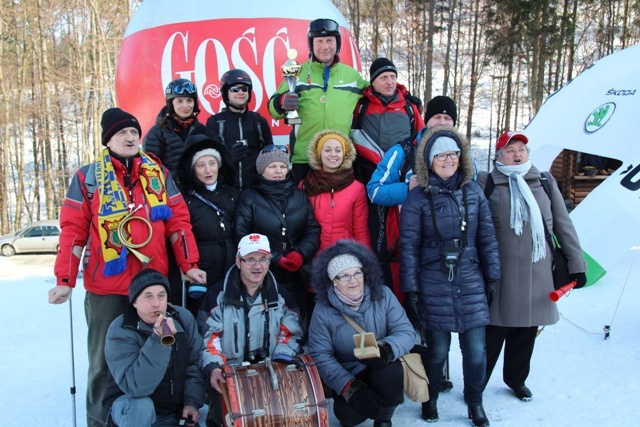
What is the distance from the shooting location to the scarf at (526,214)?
3682 millimetres

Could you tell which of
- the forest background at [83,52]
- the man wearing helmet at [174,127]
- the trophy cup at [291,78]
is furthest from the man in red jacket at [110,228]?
the forest background at [83,52]

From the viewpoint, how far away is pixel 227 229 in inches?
150

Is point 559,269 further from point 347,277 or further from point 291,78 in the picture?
point 291,78

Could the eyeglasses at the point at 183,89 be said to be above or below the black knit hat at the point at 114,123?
above

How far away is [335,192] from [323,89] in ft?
3.12

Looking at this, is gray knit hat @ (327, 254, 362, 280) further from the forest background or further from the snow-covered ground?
the forest background

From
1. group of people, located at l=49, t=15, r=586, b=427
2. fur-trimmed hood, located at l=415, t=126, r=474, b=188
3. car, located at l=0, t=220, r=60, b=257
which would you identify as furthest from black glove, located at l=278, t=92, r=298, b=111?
car, located at l=0, t=220, r=60, b=257

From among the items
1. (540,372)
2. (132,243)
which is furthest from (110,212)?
(540,372)

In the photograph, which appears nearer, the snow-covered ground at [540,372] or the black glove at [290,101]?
the snow-covered ground at [540,372]

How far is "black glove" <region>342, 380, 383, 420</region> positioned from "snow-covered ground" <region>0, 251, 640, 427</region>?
44 cm

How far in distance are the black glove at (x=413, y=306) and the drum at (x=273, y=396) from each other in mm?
803

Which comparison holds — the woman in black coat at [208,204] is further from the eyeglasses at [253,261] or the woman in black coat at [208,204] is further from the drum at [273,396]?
the drum at [273,396]

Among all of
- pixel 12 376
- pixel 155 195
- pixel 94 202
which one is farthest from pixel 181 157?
pixel 12 376

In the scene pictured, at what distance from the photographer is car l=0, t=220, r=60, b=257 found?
16922 millimetres
